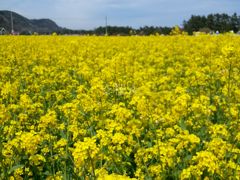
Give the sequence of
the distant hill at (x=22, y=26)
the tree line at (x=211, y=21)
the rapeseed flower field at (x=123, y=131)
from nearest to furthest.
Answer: the rapeseed flower field at (x=123, y=131)
the tree line at (x=211, y=21)
the distant hill at (x=22, y=26)

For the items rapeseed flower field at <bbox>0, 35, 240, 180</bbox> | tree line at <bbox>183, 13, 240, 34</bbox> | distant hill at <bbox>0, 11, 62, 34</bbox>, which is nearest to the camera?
rapeseed flower field at <bbox>0, 35, 240, 180</bbox>

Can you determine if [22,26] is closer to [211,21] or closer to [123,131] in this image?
[211,21]

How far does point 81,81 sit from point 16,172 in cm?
382

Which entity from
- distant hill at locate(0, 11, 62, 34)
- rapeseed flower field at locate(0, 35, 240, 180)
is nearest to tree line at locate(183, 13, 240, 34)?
distant hill at locate(0, 11, 62, 34)

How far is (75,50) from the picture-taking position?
1016cm

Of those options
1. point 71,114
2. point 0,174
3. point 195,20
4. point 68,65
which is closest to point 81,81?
point 68,65

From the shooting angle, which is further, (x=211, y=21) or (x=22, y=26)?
(x=22, y=26)

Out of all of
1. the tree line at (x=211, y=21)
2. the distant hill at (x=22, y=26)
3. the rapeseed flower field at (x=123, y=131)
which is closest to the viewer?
the rapeseed flower field at (x=123, y=131)

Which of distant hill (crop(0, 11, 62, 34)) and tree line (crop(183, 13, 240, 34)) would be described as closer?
tree line (crop(183, 13, 240, 34))

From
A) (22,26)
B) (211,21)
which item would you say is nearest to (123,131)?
(211,21)

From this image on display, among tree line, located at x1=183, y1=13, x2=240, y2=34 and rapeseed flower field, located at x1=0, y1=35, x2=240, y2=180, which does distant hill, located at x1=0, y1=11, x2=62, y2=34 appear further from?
rapeseed flower field, located at x1=0, y1=35, x2=240, y2=180

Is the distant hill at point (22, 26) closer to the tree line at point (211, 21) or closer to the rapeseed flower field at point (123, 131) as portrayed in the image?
the tree line at point (211, 21)

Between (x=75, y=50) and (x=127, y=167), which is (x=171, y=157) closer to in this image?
(x=127, y=167)

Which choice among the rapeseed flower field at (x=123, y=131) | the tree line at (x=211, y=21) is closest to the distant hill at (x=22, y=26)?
the tree line at (x=211, y=21)
